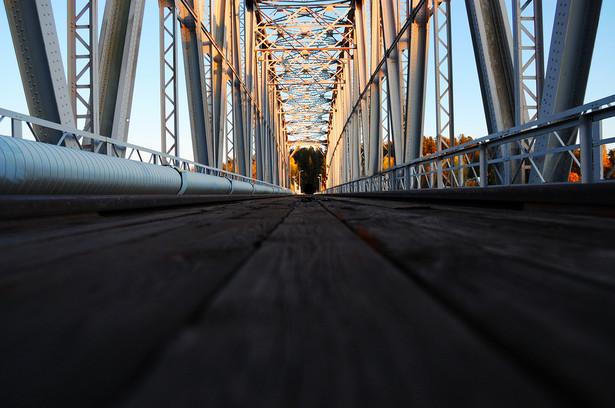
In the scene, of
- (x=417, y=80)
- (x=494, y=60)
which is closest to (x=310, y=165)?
(x=417, y=80)

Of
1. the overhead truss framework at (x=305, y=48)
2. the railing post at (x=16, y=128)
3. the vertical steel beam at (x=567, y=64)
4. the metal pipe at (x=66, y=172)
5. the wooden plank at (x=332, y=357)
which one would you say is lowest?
the wooden plank at (x=332, y=357)

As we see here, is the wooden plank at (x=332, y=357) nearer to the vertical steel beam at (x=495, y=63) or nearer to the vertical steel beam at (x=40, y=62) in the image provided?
the vertical steel beam at (x=40, y=62)

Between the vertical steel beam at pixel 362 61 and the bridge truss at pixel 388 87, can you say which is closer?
the bridge truss at pixel 388 87

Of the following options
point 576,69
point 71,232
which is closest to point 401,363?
point 71,232

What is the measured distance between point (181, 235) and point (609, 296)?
1.02 metres

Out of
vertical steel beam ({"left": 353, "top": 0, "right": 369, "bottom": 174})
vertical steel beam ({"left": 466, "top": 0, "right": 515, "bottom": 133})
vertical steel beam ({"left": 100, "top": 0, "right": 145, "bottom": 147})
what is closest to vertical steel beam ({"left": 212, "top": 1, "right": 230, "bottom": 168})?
vertical steel beam ({"left": 100, "top": 0, "right": 145, "bottom": 147})

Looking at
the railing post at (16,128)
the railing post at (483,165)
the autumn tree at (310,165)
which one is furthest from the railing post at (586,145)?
the autumn tree at (310,165)

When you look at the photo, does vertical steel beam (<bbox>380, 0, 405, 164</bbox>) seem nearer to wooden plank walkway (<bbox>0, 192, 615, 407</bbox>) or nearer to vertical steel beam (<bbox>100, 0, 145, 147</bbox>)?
vertical steel beam (<bbox>100, 0, 145, 147</bbox>)

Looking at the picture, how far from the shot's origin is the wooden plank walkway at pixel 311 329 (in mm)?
279

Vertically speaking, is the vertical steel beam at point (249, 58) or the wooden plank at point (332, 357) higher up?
the vertical steel beam at point (249, 58)

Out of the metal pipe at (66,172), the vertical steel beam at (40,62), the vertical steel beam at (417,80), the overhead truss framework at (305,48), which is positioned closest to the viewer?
the metal pipe at (66,172)

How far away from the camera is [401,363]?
1.03 feet

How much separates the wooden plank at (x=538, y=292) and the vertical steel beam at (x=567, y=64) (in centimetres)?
392

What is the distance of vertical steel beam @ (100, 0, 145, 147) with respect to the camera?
20.3 ft
